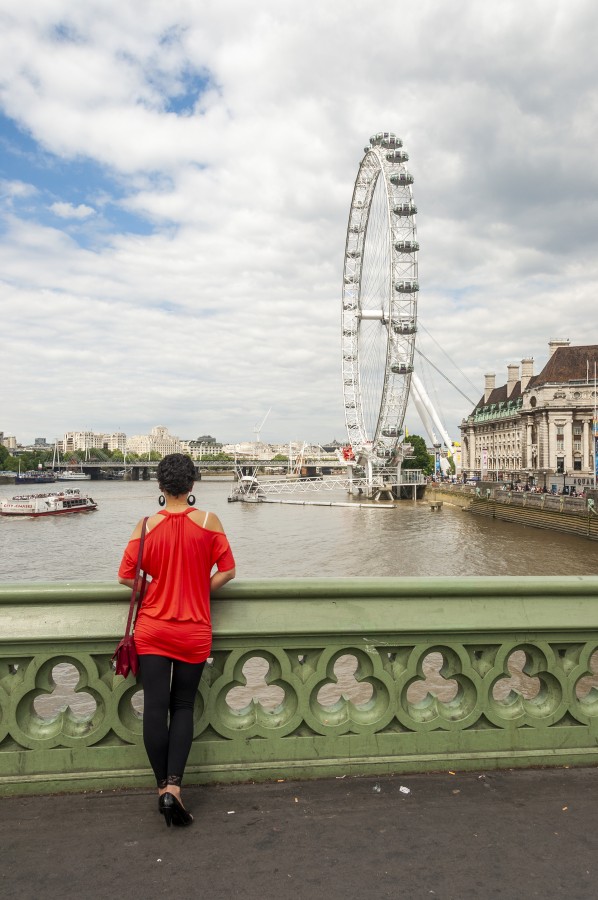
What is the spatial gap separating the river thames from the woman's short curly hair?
14.9m

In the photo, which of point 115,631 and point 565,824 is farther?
point 115,631

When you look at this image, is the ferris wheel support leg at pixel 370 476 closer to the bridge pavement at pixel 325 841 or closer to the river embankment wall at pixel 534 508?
the river embankment wall at pixel 534 508

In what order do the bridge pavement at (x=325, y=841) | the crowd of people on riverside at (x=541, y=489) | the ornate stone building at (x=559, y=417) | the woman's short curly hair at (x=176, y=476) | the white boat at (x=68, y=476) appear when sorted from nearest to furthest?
the bridge pavement at (x=325, y=841) → the woman's short curly hair at (x=176, y=476) → the crowd of people on riverside at (x=541, y=489) → the ornate stone building at (x=559, y=417) → the white boat at (x=68, y=476)

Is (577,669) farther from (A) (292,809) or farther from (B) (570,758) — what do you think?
(A) (292,809)

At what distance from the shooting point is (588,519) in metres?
41.3

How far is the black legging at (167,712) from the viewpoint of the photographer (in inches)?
118

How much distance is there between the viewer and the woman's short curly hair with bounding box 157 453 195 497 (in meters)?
3.27

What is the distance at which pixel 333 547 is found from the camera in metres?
36.4

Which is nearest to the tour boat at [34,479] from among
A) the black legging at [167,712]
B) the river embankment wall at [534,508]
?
the river embankment wall at [534,508]

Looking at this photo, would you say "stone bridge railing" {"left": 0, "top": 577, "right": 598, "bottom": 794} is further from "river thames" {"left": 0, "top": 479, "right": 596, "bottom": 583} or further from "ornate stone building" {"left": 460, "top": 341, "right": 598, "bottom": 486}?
"ornate stone building" {"left": 460, "top": 341, "right": 598, "bottom": 486}

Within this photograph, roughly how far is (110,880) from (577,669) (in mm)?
2197

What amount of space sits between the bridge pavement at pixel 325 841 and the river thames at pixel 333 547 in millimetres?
15096

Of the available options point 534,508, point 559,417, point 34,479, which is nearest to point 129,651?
point 534,508

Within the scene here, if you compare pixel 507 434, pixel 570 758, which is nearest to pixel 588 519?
pixel 570 758
